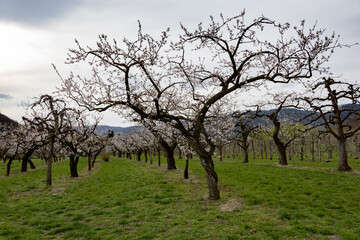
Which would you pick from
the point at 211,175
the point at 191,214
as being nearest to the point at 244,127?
the point at 211,175

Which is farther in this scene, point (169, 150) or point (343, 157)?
point (169, 150)

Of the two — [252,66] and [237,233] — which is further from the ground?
[252,66]

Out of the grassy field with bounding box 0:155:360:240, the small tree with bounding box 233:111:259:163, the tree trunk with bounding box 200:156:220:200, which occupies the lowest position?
the grassy field with bounding box 0:155:360:240

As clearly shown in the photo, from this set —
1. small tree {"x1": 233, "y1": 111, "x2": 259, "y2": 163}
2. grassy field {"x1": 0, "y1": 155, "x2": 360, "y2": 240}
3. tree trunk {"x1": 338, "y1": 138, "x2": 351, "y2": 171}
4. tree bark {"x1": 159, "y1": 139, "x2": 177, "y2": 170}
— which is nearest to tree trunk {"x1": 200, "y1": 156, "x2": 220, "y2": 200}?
grassy field {"x1": 0, "y1": 155, "x2": 360, "y2": 240}

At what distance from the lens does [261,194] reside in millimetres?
13742

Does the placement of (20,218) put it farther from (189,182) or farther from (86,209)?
(189,182)

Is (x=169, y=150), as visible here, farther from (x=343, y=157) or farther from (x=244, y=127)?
(x=343, y=157)

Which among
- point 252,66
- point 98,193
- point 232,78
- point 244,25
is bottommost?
point 98,193

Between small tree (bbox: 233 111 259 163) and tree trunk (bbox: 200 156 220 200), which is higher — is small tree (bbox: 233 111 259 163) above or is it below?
above

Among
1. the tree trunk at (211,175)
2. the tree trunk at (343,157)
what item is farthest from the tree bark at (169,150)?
the tree trunk at (343,157)

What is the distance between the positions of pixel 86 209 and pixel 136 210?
3311 mm

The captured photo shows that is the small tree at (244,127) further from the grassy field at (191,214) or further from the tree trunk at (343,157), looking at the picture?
the grassy field at (191,214)

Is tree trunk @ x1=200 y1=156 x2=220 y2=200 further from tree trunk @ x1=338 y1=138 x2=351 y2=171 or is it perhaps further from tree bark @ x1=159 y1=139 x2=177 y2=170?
tree trunk @ x1=338 y1=138 x2=351 y2=171

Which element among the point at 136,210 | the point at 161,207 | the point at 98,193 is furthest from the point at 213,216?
the point at 98,193
